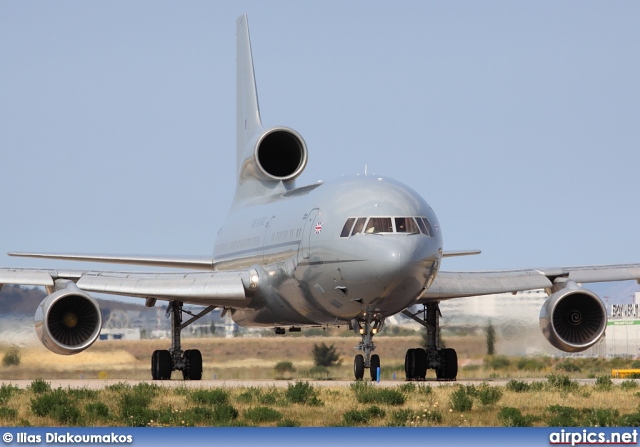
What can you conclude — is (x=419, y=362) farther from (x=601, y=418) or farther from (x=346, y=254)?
(x=601, y=418)

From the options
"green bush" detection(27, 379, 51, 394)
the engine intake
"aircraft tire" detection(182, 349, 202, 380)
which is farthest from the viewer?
the engine intake

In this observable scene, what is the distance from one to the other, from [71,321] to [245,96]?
47.4 feet

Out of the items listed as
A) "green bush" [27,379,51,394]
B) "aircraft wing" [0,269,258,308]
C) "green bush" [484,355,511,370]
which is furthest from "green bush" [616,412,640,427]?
"green bush" [484,355,511,370]

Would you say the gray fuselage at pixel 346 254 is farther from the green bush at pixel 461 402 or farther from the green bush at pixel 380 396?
the green bush at pixel 461 402

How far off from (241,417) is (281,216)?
11.6m

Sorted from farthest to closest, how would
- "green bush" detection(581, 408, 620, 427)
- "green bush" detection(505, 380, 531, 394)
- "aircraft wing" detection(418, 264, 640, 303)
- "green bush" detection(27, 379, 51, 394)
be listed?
"aircraft wing" detection(418, 264, 640, 303)
"green bush" detection(27, 379, 51, 394)
"green bush" detection(505, 380, 531, 394)
"green bush" detection(581, 408, 620, 427)

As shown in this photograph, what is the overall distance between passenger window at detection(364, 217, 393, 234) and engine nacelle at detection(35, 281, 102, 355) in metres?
6.28

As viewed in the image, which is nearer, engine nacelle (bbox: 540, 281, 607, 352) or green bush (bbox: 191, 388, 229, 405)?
green bush (bbox: 191, 388, 229, 405)

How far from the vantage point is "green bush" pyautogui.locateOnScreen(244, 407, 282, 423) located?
18.4 metres

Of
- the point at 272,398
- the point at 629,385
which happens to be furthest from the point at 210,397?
the point at 629,385

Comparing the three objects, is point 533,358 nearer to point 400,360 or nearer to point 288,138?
point 400,360

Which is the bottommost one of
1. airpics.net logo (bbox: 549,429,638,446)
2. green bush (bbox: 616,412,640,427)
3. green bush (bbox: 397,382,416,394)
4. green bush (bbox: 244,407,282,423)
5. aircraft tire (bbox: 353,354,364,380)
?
airpics.net logo (bbox: 549,429,638,446)

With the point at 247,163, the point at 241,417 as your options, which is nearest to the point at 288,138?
the point at 247,163

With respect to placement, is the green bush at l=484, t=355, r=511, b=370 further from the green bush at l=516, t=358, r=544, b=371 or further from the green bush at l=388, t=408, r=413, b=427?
the green bush at l=388, t=408, r=413, b=427
